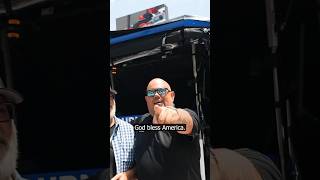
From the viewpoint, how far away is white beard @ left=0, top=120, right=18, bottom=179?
253 cm

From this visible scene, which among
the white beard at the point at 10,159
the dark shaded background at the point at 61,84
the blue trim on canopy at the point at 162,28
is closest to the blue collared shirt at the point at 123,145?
the dark shaded background at the point at 61,84

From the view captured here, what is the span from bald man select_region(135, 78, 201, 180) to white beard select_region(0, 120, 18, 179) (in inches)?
30.2

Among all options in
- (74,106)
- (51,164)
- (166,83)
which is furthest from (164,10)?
(51,164)

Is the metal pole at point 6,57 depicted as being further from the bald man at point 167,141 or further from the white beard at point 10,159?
the bald man at point 167,141

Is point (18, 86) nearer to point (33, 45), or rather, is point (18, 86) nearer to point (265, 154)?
point (33, 45)

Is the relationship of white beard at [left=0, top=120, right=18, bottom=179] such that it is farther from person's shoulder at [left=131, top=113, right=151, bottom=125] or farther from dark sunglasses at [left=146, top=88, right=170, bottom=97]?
dark sunglasses at [left=146, top=88, right=170, bottom=97]

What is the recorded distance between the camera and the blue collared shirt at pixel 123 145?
2.29 meters

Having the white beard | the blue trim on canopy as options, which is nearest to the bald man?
the blue trim on canopy

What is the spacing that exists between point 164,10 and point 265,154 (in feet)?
2.93

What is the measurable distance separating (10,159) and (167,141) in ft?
3.24

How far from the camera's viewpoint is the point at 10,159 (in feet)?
8.37

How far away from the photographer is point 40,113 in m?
2.52

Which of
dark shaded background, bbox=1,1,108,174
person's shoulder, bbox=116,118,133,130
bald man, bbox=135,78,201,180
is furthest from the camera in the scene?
dark shaded background, bbox=1,1,108,174

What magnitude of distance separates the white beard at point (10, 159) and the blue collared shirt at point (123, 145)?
24.5 inches
